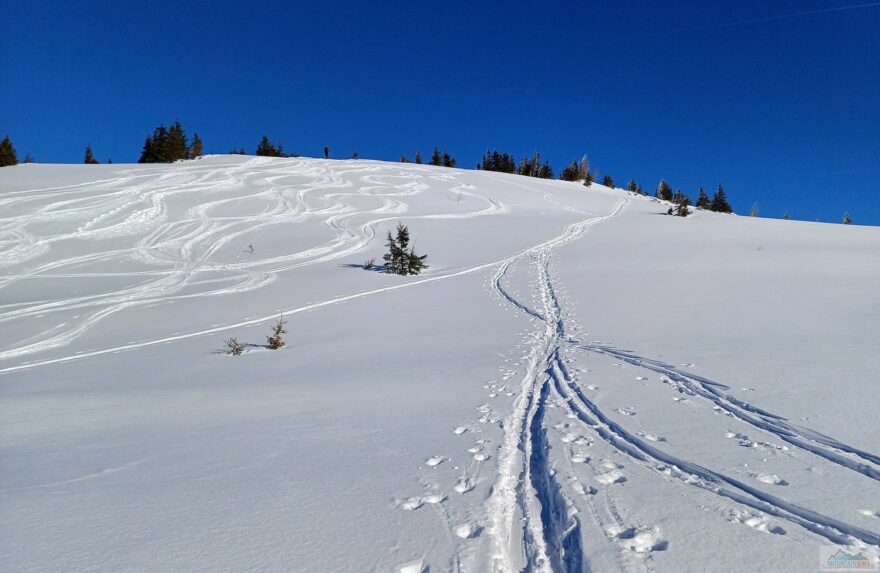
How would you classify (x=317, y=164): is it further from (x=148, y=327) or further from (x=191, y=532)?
(x=191, y=532)

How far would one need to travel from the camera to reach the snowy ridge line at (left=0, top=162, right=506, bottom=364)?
41.4ft

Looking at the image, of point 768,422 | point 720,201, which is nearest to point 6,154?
point 768,422

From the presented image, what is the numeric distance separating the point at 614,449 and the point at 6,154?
58.5 meters

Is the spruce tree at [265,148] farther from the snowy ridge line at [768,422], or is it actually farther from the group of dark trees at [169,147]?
the snowy ridge line at [768,422]

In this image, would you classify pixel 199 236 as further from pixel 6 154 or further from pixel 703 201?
pixel 703 201

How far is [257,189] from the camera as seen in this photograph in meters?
33.3

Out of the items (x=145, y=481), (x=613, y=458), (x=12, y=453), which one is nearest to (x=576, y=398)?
(x=613, y=458)

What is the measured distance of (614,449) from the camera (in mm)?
3824

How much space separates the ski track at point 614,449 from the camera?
8.64 feet

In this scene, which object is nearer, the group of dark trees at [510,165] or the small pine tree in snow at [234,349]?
→ the small pine tree in snow at [234,349]

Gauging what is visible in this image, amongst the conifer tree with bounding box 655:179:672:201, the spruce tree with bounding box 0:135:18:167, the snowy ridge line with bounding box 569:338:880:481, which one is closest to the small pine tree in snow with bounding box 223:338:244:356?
the snowy ridge line with bounding box 569:338:880:481

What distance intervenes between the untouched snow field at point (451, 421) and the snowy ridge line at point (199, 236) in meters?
0.26

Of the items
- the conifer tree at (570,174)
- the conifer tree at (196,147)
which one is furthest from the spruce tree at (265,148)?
the conifer tree at (570,174)

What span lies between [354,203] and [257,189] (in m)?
8.05
